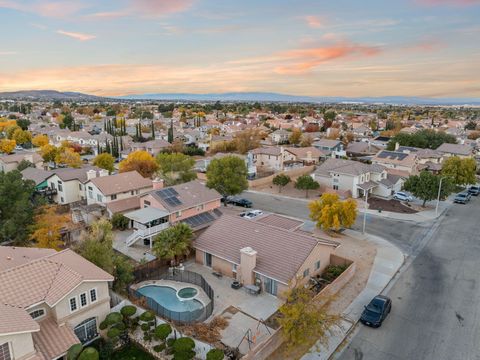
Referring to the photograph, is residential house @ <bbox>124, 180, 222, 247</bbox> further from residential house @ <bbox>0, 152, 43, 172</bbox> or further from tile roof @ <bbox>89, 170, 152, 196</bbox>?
residential house @ <bbox>0, 152, 43, 172</bbox>

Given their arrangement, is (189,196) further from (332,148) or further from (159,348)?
(332,148)

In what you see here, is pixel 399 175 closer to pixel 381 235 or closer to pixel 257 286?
pixel 381 235

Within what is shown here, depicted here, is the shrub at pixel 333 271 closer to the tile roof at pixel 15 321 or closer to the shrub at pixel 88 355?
the shrub at pixel 88 355

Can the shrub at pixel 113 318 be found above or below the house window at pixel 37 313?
below

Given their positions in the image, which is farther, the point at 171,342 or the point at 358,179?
the point at 358,179

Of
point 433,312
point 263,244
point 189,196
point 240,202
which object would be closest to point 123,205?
point 189,196

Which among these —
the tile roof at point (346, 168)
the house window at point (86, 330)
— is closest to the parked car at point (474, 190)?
the tile roof at point (346, 168)
